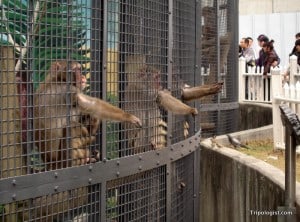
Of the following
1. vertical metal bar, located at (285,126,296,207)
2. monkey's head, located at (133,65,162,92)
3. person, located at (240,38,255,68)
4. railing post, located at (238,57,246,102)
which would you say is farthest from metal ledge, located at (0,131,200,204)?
person, located at (240,38,255,68)

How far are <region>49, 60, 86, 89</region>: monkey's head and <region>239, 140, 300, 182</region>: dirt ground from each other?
447 centimetres

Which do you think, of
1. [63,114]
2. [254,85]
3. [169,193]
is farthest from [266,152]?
[63,114]

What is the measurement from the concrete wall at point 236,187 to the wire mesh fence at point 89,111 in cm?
121

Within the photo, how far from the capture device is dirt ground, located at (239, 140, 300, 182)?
27.2 ft

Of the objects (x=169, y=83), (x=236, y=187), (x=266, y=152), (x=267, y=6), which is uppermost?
(x=267, y=6)

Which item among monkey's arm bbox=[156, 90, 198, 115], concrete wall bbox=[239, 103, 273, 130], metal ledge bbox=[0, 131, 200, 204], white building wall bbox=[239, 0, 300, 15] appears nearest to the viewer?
metal ledge bbox=[0, 131, 200, 204]

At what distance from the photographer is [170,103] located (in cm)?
505

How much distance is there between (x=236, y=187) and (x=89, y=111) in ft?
13.0

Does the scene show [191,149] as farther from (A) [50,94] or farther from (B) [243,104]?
(B) [243,104]

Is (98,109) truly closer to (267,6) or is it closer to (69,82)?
(69,82)

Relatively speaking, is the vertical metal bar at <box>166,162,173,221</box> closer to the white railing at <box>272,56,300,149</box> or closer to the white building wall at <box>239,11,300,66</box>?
the white railing at <box>272,56,300,149</box>

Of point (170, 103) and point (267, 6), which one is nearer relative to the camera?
point (170, 103)

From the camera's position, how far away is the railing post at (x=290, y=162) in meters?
4.80

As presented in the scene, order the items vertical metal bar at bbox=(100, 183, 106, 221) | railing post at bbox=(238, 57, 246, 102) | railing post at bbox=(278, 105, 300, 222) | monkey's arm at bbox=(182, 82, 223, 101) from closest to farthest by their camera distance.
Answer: vertical metal bar at bbox=(100, 183, 106, 221) → railing post at bbox=(278, 105, 300, 222) → monkey's arm at bbox=(182, 82, 223, 101) → railing post at bbox=(238, 57, 246, 102)
